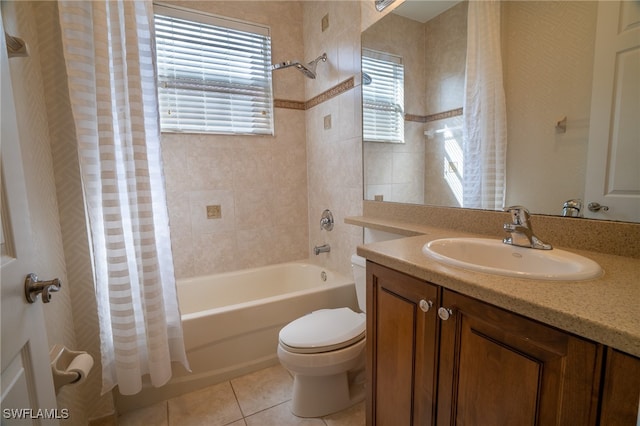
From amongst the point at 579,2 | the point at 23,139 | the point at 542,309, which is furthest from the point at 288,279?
the point at 579,2

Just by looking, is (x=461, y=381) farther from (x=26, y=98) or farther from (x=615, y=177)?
(x=26, y=98)

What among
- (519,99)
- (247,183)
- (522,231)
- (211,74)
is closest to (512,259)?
(522,231)

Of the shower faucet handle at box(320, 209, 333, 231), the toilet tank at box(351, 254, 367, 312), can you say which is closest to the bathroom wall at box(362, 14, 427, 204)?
the toilet tank at box(351, 254, 367, 312)

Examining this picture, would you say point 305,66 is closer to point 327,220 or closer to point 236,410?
point 327,220

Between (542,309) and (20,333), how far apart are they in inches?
41.8

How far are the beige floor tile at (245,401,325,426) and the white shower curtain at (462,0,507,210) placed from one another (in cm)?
128

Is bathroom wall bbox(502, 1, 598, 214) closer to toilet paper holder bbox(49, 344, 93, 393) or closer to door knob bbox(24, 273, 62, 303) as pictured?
door knob bbox(24, 273, 62, 303)

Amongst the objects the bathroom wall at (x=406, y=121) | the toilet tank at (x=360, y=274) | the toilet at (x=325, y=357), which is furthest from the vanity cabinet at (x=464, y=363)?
the bathroom wall at (x=406, y=121)

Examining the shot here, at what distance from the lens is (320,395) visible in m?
1.46

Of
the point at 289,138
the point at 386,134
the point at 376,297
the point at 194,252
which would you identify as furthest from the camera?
the point at 289,138

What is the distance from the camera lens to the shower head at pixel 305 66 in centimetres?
203

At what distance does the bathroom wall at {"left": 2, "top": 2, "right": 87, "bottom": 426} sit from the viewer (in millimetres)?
994

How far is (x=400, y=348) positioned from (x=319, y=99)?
1897mm

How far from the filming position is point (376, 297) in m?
1.01
